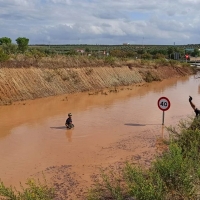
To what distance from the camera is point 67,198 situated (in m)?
8.88

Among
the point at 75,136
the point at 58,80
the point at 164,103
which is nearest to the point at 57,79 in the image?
the point at 58,80

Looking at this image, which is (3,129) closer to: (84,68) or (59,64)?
(59,64)

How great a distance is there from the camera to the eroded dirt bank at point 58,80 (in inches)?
1013

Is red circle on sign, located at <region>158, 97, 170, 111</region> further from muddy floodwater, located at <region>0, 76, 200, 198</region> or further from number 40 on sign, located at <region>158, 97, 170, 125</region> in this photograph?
muddy floodwater, located at <region>0, 76, 200, 198</region>

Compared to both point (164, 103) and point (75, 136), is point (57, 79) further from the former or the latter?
point (164, 103)

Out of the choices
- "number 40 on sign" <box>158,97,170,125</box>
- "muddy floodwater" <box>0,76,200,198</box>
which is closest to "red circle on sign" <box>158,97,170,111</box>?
"number 40 on sign" <box>158,97,170,125</box>

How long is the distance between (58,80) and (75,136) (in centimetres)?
1575

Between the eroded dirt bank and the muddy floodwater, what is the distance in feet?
4.82

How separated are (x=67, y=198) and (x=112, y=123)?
9670 mm

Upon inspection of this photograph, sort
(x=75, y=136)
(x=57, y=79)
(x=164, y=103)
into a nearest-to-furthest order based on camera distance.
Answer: (x=75, y=136) < (x=164, y=103) < (x=57, y=79)

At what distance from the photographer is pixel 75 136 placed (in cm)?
1541

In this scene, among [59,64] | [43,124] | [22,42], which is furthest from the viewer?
[22,42]

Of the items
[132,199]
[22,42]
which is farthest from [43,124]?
[22,42]

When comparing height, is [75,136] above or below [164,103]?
below
